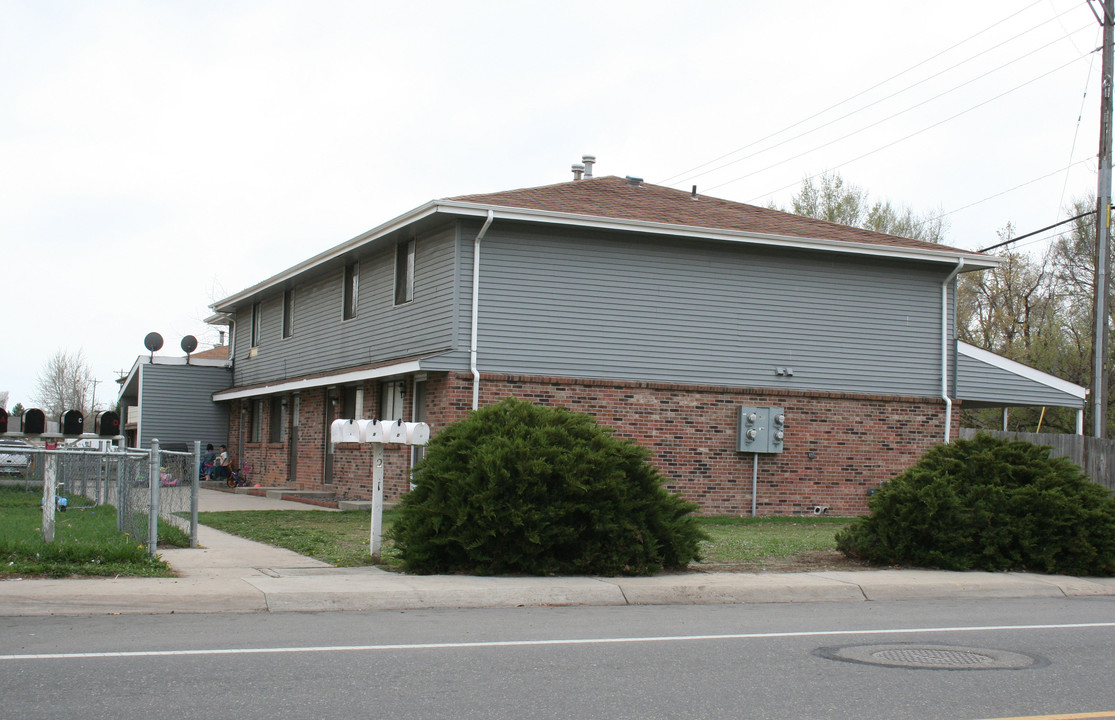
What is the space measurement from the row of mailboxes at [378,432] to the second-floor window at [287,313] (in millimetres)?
16913

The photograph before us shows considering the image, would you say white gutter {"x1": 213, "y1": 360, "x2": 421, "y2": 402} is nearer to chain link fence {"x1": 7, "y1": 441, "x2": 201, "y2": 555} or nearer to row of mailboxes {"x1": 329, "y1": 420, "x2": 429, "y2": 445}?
chain link fence {"x1": 7, "y1": 441, "x2": 201, "y2": 555}

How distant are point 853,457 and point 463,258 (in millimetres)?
9207

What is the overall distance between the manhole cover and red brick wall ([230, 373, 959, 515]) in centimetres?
1236

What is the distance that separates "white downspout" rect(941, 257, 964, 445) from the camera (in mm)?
23570

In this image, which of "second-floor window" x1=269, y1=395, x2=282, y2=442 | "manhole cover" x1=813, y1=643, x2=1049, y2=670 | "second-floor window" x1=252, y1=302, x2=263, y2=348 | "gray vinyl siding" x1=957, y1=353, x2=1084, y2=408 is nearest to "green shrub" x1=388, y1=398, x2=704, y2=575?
"manhole cover" x1=813, y1=643, x2=1049, y2=670

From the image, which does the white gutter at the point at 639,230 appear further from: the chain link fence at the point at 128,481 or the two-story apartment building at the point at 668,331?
the chain link fence at the point at 128,481

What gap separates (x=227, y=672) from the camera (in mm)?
6812

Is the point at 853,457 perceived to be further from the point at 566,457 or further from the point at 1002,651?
the point at 1002,651

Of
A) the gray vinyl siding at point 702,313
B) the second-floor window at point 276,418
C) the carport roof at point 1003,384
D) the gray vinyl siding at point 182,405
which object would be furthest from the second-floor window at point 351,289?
the carport roof at point 1003,384

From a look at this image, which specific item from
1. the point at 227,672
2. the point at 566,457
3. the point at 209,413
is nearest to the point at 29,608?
the point at 227,672

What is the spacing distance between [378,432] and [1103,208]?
16620 millimetres

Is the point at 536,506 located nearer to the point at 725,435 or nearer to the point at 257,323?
the point at 725,435

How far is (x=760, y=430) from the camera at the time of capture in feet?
72.3

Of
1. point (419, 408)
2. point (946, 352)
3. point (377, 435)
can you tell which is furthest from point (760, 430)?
point (377, 435)
